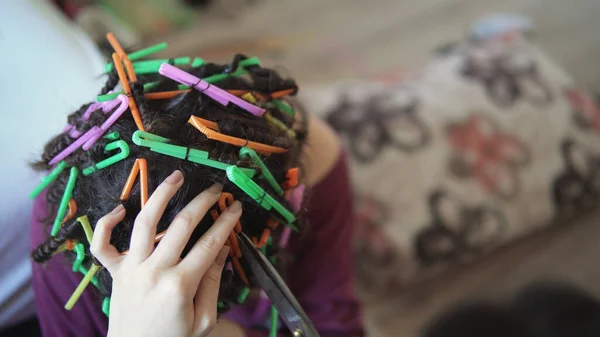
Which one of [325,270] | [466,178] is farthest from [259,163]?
[466,178]

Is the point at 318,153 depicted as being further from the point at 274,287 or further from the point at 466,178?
the point at 466,178

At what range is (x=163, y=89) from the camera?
465mm

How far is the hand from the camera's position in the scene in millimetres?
382

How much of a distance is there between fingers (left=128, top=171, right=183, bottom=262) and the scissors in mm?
82

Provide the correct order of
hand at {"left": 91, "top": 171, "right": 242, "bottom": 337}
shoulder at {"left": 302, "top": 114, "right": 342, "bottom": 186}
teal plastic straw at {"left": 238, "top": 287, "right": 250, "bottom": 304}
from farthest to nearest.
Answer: shoulder at {"left": 302, "top": 114, "right": 342, "bottom": 186}, teal plastic straw at {"left": 238, "top": 287, "right": 250, "bottom": 304}, hand at {"left": 91, "top": 171, "right": 242, "bottom": 337}

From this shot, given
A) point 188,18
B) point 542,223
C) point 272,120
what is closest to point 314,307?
point 272,120

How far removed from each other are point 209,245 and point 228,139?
0.09 metres

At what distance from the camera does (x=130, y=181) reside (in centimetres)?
41

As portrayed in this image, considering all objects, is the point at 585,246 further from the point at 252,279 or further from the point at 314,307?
the point at 252,279

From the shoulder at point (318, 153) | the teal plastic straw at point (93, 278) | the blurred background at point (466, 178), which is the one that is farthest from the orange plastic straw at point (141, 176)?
the blurred background at point (466, 178)

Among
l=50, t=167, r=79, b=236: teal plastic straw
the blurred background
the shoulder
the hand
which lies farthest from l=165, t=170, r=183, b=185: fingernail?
the blurred background

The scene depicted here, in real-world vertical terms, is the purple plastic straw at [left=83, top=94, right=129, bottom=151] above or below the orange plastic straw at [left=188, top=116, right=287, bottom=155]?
above

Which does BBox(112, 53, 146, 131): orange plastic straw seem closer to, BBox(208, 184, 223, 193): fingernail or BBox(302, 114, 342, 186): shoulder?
BBox(208, 184, 223, 193): fingernail

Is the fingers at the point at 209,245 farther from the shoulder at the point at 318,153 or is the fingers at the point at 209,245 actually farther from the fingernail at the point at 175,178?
the shoulder at the point at 318,153
